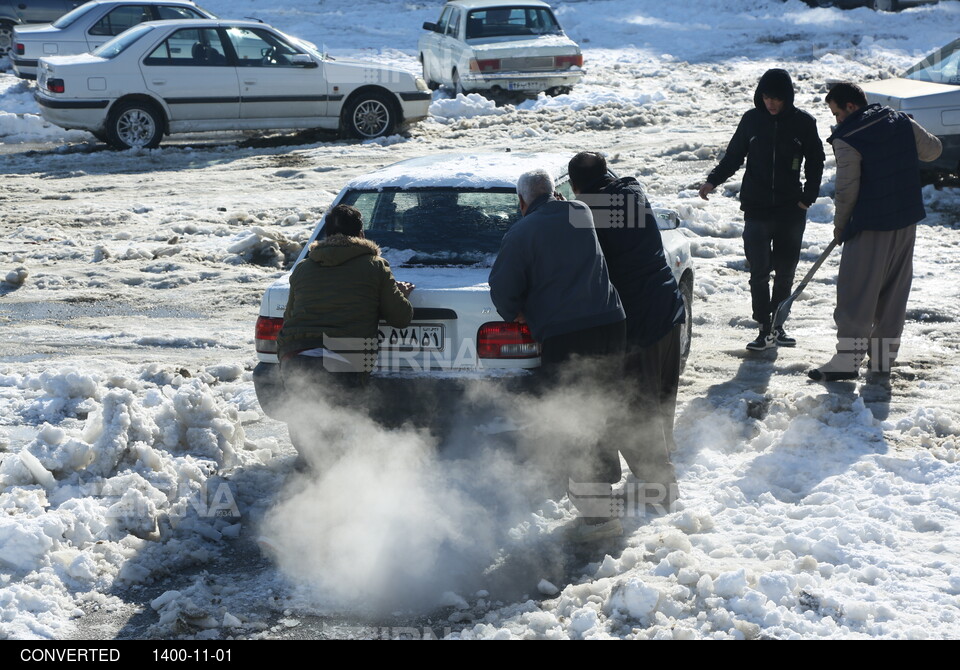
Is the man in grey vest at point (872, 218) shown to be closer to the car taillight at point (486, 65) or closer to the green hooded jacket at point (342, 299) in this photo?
the green hooded jacket at point (342, 299)

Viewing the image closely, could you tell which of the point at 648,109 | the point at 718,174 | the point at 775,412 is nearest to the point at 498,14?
the point at 648,109

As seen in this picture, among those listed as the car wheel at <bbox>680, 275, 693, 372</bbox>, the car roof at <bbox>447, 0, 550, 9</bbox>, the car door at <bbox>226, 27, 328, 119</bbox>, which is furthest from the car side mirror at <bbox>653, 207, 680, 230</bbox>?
the car roof at <bbox>447, 0, 550, 9</bbox>

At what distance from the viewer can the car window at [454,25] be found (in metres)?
19.4

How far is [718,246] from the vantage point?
412 inches

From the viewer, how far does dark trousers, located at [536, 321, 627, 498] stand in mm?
4938

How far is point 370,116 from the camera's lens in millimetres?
15852

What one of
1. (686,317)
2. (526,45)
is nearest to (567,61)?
→ (526,45)

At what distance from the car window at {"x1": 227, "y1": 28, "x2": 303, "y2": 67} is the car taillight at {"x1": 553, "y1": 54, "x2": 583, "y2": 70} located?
4794mm

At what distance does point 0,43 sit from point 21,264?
15.7 metres

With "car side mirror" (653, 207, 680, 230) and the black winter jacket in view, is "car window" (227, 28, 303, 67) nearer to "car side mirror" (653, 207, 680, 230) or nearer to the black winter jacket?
the black winter jacket

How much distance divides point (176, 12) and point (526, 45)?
5.93m

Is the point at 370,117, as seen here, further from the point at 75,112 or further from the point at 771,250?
the point at 771,250

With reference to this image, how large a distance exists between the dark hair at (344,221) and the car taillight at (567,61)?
13777 mm

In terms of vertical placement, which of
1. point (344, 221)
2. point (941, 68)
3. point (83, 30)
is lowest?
point (344, 221)
